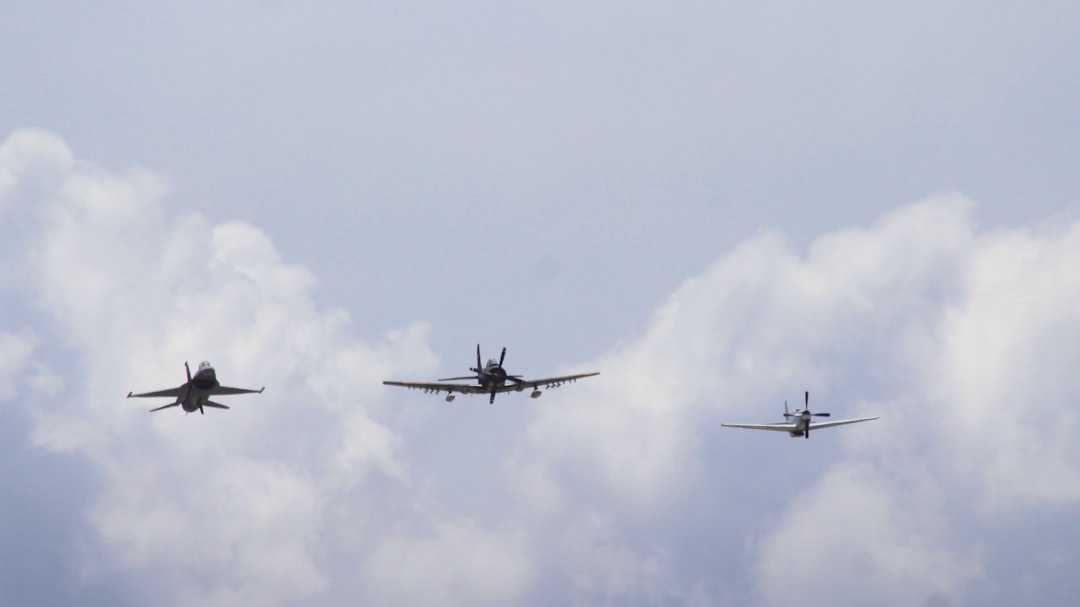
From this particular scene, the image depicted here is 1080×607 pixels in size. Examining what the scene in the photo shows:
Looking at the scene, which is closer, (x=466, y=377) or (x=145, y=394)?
(x=145, y=394)

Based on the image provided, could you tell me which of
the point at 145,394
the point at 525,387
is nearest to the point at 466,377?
the point at 525,387

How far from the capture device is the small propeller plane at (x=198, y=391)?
165 meters

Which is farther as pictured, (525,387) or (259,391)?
(525,387)

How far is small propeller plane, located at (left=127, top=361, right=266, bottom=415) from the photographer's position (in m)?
165

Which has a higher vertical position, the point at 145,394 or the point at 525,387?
the point at 525,387

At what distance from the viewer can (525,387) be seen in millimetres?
199750

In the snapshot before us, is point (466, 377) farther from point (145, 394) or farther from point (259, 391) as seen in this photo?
point (145, 394)

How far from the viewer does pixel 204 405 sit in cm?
17112

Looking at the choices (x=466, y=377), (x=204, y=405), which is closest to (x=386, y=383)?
(x=466, y=377)

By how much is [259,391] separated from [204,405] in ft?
42.4

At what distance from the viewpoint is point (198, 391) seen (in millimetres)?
167375

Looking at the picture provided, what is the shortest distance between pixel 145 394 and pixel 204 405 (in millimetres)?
8898

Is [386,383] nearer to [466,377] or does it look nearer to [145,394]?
[466,377]

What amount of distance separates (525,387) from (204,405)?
182ft
